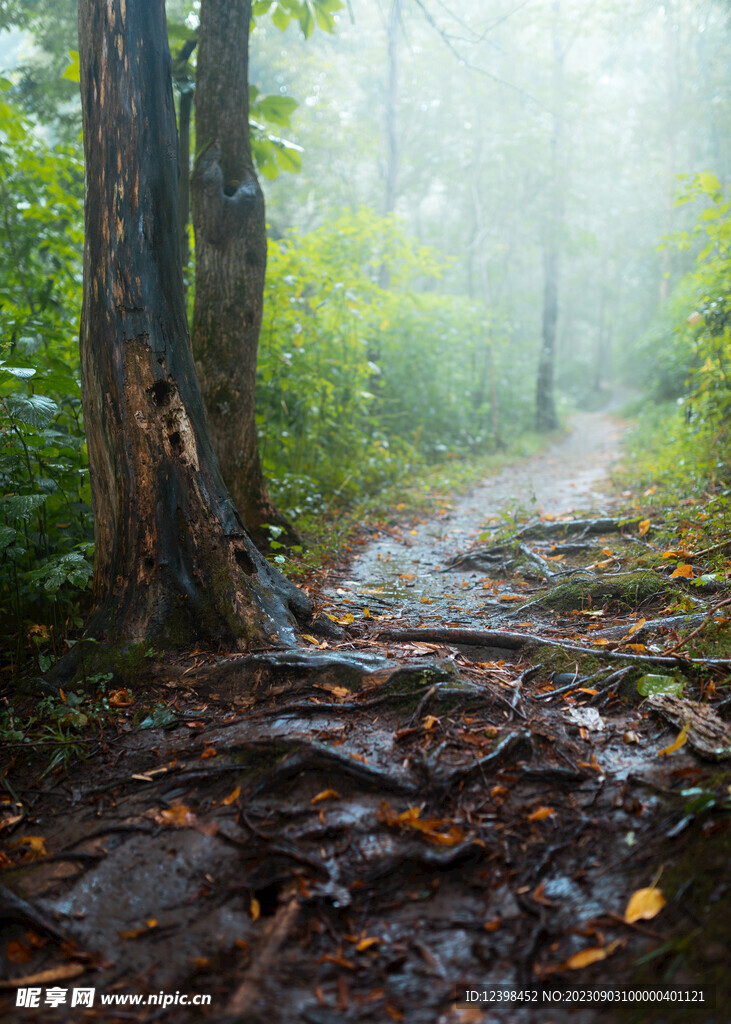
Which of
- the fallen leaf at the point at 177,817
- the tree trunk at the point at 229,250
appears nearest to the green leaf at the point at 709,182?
the tree trunk at the point at 229,250

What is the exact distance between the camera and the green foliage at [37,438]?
3.44 m

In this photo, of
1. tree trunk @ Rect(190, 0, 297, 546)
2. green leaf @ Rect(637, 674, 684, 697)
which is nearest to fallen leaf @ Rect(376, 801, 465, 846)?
green leaf @ Rect(637, 674, 684, 697)

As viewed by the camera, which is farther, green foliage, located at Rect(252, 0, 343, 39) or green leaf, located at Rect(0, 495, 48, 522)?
green foliage, located at Rect(252, 0, 343, 39)

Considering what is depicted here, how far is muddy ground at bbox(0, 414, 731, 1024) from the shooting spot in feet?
5.61

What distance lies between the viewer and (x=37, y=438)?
12.0 feet

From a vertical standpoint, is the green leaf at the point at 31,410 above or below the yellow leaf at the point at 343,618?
above

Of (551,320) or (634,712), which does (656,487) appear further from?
(551,320)

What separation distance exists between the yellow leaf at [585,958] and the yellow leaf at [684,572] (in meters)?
2.73

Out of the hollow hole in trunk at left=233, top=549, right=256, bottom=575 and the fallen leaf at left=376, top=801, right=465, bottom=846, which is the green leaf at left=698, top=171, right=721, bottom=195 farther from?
A: the fallen leaf at left=376, top=801, right=465, bottom=846

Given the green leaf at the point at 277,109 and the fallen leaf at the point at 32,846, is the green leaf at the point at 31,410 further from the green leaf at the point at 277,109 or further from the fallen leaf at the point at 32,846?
the green leaf at the point at 277,109

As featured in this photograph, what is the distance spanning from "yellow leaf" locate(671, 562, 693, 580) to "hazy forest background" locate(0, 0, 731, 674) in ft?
4.59

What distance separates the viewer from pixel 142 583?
11.1 feet

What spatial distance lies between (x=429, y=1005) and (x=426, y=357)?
11778 millimetres

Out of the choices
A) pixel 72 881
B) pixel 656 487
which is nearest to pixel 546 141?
pixel 656 487
